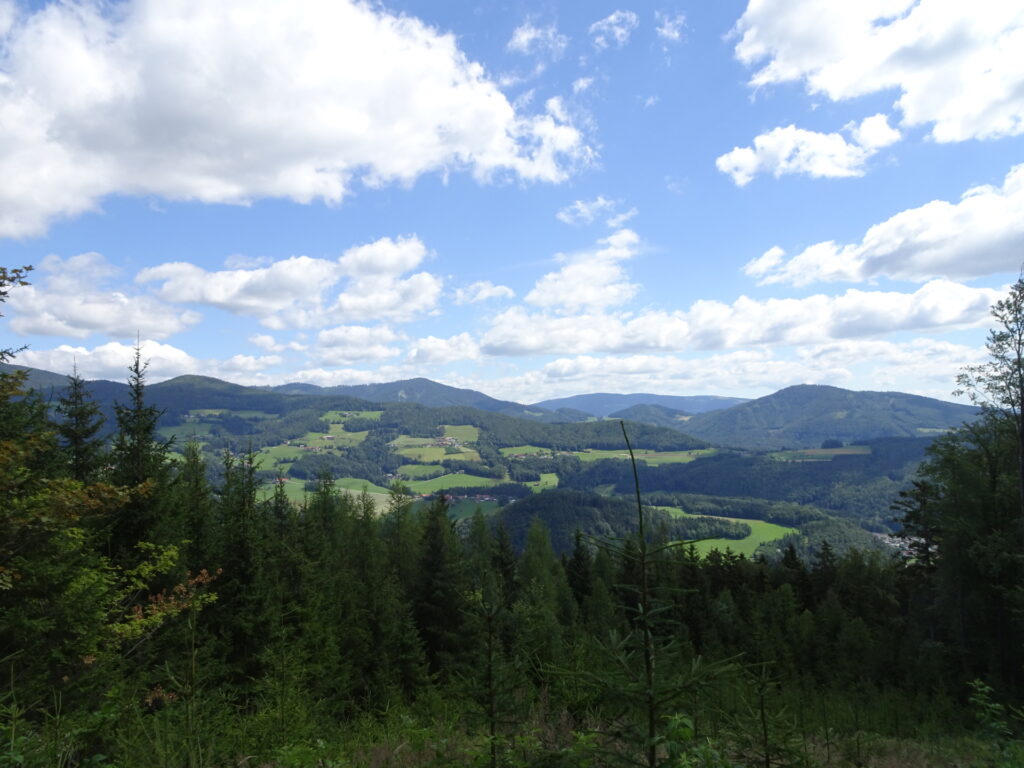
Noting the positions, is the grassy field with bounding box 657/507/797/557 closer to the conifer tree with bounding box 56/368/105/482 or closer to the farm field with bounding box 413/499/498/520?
the farm field with bounding box 413/499/498/520

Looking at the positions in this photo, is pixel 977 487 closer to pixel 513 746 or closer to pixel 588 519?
pixel 513 746

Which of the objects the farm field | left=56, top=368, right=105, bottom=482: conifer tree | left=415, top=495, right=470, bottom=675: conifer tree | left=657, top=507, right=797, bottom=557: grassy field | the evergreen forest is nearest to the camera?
the evergreen forest

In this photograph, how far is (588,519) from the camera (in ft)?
464

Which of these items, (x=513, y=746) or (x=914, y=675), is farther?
(x=914, y=675)

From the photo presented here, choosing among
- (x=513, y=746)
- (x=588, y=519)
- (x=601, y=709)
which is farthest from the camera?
(x=588, y=519)

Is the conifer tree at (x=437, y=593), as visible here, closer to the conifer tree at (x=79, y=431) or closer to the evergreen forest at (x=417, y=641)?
the evergreen forest at (x=417, y=641)

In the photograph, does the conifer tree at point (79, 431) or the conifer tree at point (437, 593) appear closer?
the conifer tree at point (79, 431)

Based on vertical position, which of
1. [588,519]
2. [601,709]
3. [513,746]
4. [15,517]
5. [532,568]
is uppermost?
[15,517]

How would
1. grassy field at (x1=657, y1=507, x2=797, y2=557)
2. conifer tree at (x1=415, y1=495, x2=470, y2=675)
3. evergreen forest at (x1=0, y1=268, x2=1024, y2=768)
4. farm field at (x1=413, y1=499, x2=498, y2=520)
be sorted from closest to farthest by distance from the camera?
1. evergreen forest at (x1=0, y1=268, x2=1024, y2=768)
2. conifer tree at (x1=415, y1=495, x2=470, y2=675)
3. grassy field at (x1=657, y1=507, x2=797, y2=557)
4. farm field at (x1=413, y1=499, x2=498, y2=520)

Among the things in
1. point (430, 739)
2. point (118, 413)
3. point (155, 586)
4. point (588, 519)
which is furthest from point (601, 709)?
point (588, 519)

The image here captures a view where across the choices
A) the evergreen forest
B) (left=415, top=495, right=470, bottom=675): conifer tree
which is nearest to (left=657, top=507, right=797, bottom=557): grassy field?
the evergreen forest

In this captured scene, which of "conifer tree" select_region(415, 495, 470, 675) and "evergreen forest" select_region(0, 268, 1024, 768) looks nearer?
"evergreen forest" select_region(0, 268, 1024, 768)

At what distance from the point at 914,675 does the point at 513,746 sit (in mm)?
32017

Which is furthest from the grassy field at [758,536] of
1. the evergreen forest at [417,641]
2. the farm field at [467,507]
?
the evergreen forest at [417,641]
